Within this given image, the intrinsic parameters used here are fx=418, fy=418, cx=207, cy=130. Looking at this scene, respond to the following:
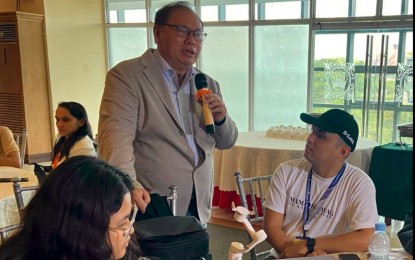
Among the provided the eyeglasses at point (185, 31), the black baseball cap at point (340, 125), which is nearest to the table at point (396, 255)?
the black baseball cap at point (340, 125)

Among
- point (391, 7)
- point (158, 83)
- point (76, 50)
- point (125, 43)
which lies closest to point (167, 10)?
point (158, 83)

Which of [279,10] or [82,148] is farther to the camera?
[279,10]

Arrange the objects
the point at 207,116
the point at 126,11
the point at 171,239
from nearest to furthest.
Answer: the point at 171,239
the point at 207,116
the point at 126,11

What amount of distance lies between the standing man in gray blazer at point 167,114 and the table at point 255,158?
6.48 ft

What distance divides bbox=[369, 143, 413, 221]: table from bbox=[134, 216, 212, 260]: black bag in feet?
8.78

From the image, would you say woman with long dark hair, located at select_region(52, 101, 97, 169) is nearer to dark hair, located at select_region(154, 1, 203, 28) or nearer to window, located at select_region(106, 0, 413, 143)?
dark hair, located at select_region(154, 1, 203, 28)

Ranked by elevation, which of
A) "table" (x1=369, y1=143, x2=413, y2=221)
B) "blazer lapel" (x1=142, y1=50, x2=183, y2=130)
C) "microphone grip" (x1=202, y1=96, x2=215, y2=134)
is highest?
"blazer lapel" (x1=142, y1=50, x2=183, y2=130)

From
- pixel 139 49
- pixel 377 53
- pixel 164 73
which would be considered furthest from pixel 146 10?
pixel 164 73

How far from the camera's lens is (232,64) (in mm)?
6316

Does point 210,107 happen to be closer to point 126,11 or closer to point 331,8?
point 331,8

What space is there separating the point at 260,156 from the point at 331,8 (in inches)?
102

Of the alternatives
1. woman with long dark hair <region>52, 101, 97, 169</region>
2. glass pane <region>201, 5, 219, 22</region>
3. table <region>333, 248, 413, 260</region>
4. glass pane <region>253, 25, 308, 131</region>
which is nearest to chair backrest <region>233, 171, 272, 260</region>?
table <region>333, 248, 413, 260</region>

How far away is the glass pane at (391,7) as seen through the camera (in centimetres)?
484

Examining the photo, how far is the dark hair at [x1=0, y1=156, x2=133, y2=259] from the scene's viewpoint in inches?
37.3
